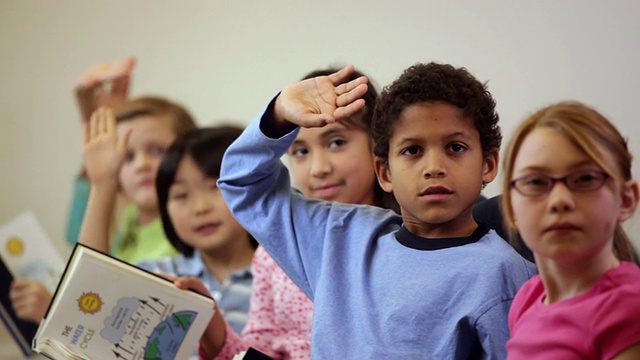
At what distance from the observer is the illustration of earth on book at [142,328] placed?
1.28 metres

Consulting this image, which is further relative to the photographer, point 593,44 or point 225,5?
point 225,5

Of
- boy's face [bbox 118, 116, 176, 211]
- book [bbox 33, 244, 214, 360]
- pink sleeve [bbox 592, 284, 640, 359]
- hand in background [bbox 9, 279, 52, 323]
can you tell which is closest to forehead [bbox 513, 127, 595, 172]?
pink sleeve [bbox 592, 284, 640, 359]

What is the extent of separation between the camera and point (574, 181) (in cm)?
72

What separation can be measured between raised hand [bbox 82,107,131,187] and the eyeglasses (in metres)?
1.32

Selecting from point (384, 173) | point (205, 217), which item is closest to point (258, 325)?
point (205, 217)

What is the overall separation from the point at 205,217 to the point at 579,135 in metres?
1.10

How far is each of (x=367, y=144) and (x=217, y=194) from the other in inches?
18.1

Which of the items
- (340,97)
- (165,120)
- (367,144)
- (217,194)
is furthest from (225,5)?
(340,97)

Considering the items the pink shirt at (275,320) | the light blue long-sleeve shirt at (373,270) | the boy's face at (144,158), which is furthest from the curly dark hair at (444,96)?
the boy's face at (144,158)

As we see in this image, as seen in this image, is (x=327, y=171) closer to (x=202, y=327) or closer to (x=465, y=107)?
(x=202, y=327)

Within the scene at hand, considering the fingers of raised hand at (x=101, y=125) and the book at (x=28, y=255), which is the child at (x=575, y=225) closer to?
the fingers of raised hand at (x=101, y=125)

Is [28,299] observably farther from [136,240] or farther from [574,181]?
[574,181]

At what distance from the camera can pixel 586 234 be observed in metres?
0.71

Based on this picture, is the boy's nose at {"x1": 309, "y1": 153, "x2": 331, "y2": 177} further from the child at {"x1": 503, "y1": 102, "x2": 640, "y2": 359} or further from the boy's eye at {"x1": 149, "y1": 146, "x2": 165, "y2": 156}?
the boy's eye at {"x1": 149, "y1": 146, "x2": 165, "y2": 156}
